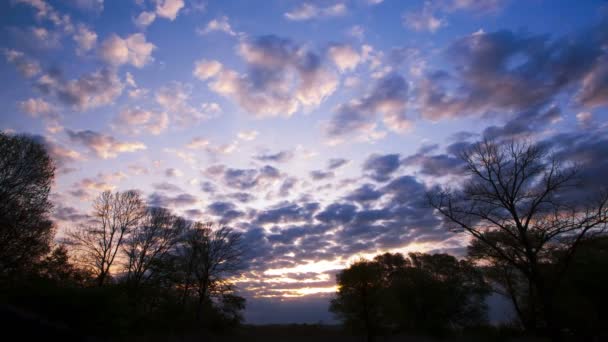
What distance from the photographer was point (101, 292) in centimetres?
1880

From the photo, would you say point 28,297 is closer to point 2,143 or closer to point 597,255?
point 2,143

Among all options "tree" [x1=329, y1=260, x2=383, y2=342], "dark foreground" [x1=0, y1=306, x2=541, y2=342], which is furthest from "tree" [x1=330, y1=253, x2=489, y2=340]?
"dark foreground" [x1=0, y1=306, x2=541, y2=342]

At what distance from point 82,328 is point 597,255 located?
38490 millimetres

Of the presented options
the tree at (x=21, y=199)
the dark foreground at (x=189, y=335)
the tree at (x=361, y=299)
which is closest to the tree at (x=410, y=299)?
the tree at (x=361, y=299)

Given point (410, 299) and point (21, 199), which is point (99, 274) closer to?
point (21, 199)

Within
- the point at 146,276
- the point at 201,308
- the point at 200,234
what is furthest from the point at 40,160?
the point at 201,308

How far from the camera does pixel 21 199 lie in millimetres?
19234

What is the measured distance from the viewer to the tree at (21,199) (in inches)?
730

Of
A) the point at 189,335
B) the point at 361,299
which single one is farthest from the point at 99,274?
the point at 361,299

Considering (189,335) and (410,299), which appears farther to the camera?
(410,299)

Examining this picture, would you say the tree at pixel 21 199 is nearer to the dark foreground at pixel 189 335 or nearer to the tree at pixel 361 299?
the dark foreground at pixel 189 335

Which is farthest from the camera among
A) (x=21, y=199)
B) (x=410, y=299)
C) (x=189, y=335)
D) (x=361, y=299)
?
(x=410, y=299)

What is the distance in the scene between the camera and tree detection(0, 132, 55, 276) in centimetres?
1855

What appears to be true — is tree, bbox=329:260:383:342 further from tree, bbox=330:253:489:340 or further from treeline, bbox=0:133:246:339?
treeline, bbox=0:133:246:339
